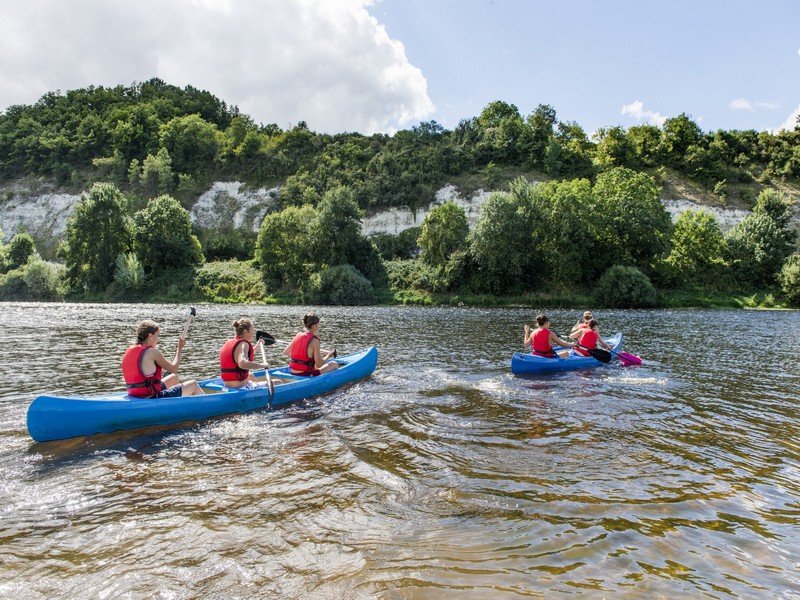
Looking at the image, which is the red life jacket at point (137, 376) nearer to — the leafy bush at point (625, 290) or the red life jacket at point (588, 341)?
the red life jacket at point (588, 341)

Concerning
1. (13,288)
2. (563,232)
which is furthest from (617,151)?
(13,288)

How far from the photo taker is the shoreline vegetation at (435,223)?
1804 inches

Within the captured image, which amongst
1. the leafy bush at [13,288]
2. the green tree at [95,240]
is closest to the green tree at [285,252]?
the green tree at [95,240]

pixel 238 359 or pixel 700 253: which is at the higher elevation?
pixel 700 253

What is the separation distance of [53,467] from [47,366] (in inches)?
327

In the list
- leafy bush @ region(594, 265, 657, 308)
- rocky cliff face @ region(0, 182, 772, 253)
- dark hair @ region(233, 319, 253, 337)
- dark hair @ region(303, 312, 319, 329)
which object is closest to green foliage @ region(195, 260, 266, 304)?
rocky cliff face @ region(0, 182, 772, 253)

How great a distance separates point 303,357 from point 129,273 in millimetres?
48131

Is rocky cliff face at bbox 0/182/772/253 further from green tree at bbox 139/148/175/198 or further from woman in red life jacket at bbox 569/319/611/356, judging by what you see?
woman in red life jacket at bbox 569/319/611/356

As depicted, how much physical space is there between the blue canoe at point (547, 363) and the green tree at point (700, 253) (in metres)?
38.8

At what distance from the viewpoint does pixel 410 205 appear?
217ft

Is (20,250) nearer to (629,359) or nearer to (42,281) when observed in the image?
(42,281)

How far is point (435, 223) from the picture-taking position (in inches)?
2004

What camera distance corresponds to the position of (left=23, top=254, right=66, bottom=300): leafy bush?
53.1 meters

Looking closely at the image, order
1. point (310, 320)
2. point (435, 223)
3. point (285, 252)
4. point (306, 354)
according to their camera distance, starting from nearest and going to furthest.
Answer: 1. point (310, 320)
2. point (306, 354)
3. point (435, 223)
4. point (285, 252)
